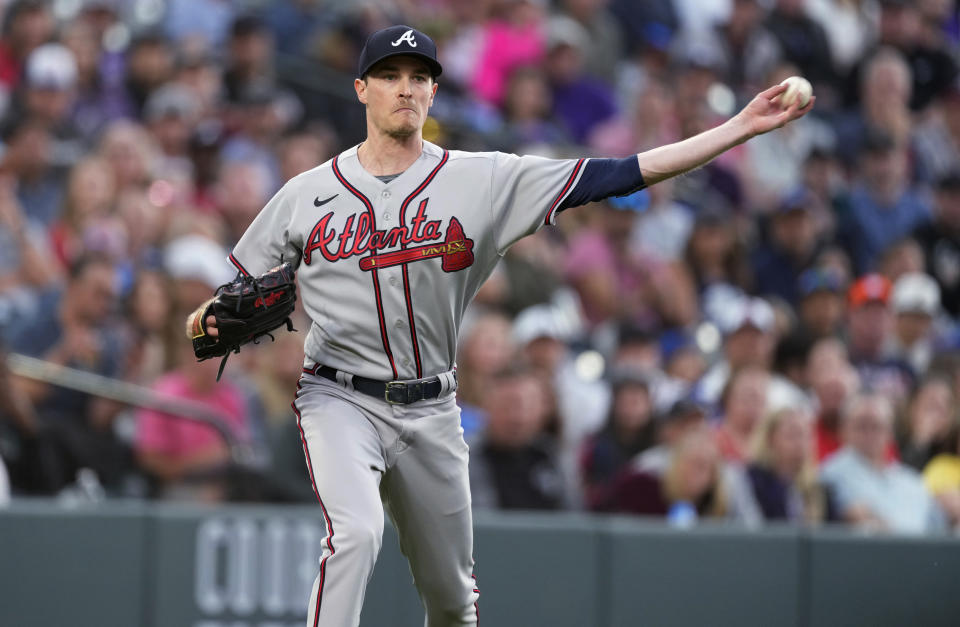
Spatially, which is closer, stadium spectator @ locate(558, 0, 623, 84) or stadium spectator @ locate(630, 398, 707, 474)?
stadium spectator @ locate(630, 398, 707, 474)

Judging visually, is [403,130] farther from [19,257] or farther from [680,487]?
[19,257]

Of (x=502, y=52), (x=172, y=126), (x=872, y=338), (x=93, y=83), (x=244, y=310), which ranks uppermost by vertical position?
(x=502, y=52)

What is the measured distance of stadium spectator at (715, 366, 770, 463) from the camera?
7652 millimetres

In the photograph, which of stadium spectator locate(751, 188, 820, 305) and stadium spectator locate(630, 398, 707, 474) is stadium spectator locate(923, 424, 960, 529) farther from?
stadium spectator locate(751, 188, 820, 305)

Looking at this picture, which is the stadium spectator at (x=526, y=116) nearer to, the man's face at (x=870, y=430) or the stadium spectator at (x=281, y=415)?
the stadium spectator at (x=281, y=415)

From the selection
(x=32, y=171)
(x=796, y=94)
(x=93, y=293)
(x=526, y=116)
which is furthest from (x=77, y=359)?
(x=526, y=116)

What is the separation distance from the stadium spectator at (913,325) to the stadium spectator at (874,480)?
193 cm

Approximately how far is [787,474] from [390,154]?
3733mm

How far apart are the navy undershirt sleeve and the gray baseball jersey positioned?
2 cm

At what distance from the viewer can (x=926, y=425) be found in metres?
8.25

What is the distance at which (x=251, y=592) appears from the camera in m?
6.37

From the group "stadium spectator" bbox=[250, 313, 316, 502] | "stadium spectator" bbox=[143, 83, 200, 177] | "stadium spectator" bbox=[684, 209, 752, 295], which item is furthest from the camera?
"stadium spectator" bbox=[684, 209, 752, 295]

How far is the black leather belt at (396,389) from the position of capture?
4.28 meters

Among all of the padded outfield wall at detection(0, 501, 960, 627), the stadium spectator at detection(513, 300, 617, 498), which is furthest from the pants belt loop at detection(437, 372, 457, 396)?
the stadium spectator at detection(513, 300, 617, 498)
